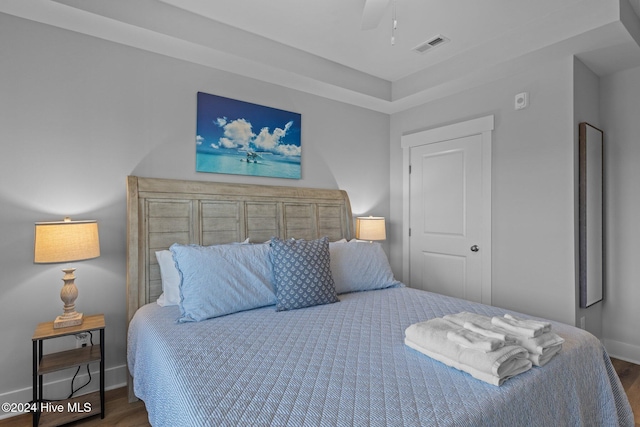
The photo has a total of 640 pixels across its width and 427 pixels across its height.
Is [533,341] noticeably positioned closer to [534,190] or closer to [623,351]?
[534,190]

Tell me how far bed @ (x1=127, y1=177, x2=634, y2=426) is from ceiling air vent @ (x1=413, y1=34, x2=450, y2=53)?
1937 millimetres

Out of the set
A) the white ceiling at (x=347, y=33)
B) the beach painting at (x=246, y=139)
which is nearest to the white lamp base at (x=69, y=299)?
the beach painting at (x=246, y=139)

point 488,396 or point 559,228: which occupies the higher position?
point 559,228

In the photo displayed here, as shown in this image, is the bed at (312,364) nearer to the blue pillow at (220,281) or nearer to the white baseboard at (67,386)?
the blue pillow at (220,281)

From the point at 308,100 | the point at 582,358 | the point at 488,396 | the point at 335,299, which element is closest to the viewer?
the point at 488,396

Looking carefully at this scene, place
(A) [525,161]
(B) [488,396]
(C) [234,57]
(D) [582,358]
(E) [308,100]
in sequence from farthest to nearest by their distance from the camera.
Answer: (E) [308,100] → (A) [525,161] → (C) [234,57] → (D) [582,358] → (B) [488,396]

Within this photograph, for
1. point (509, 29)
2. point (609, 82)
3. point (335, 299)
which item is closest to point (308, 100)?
point (509, 29)

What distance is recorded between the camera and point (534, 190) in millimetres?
2709

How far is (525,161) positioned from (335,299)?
198cm

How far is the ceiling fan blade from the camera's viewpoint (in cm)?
171

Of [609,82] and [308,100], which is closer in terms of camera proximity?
[609,82]

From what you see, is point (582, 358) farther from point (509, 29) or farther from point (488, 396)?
point (509, 29)

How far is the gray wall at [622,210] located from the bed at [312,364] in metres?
1.69

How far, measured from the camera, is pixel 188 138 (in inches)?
101
